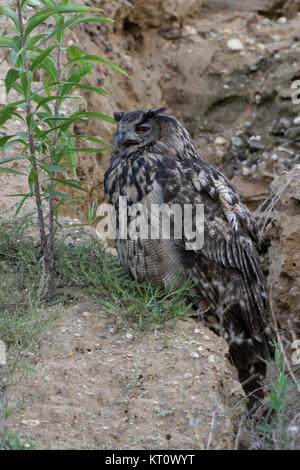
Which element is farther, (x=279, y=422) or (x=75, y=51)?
(x=75, y=51)

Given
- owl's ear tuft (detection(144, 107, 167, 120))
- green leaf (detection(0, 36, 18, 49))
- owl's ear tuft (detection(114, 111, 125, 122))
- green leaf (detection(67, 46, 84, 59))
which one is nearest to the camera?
green leaf (detection(0, 36, 18, 49))

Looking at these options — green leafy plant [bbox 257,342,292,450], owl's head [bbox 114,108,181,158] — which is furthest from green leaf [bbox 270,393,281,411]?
owl's head [bbox 114,108,181,158]

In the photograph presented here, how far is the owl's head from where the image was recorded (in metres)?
3.16

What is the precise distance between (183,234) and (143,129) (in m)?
0.64

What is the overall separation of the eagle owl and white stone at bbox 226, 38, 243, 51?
10.7ft

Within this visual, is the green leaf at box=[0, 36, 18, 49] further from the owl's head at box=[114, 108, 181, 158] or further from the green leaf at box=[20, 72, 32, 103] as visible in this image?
the owl's head at box=[114, 108, 181, 158]

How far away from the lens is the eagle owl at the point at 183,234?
3070 millimetres

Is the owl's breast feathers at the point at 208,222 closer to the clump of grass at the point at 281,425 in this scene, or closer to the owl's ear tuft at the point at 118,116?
the owl's ear tuft at the point at 118,116

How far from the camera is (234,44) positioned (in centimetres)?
614

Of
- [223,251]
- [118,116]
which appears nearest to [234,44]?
[118,116]

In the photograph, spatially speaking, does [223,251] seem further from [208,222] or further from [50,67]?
[50,67]

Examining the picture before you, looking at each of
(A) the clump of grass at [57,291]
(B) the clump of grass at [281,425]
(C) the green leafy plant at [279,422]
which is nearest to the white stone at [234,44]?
(A) the clump of grass at [57,291]
